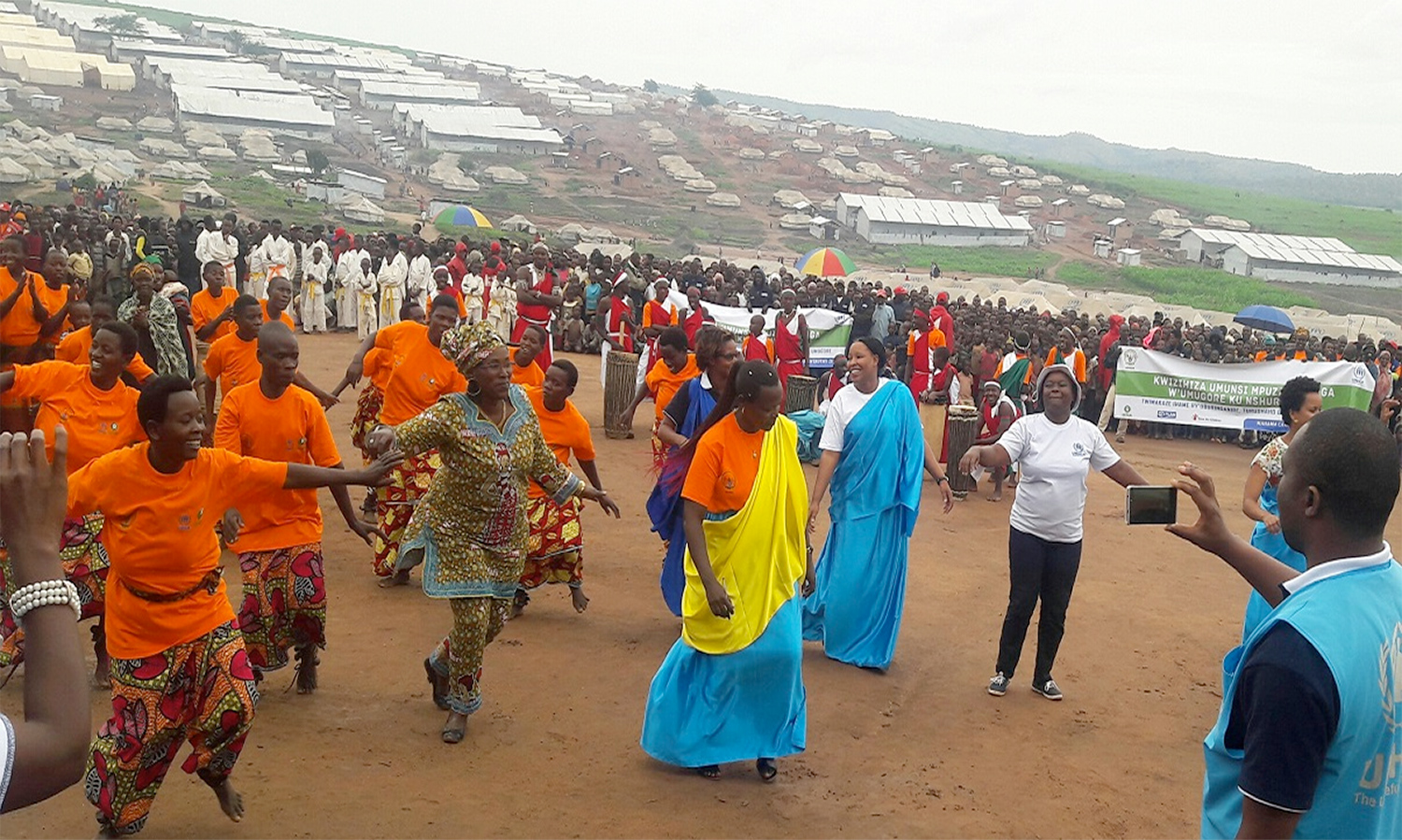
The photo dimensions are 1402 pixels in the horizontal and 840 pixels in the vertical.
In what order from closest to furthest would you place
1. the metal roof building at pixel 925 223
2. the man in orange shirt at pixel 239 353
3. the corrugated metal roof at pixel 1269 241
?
the man in orange shirt at pixel 239 353, the corrugated metal roof at pixel 1269 241, the metal roof building at pixel 925 223

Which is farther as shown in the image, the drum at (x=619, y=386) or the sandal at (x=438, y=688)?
the drum at (x=619, y=386)

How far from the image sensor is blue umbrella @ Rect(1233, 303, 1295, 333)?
78.9ft

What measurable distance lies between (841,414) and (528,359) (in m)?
2.30

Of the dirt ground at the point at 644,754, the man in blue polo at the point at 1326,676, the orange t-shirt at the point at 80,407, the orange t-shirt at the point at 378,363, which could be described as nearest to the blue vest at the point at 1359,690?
the man in blue polo at the point at 1326,676

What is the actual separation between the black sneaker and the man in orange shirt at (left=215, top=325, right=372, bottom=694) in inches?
150

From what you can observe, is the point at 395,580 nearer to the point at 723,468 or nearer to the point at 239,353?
the point at 239,353

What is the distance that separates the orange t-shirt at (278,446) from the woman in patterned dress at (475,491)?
57 cm

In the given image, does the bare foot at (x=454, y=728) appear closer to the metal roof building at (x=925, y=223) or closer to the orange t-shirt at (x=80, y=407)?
the orange t-shirt at (x=80, y=407)

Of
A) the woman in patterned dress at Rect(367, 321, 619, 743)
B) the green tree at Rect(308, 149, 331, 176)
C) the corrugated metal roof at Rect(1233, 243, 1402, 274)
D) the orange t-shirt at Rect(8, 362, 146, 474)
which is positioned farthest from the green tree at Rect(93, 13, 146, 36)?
the woman in patterned dress at Rect(367, 321, 619, 743)

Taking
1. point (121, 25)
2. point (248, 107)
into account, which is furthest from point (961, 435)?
point (121, 25)

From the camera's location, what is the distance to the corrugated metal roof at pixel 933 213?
57281mm

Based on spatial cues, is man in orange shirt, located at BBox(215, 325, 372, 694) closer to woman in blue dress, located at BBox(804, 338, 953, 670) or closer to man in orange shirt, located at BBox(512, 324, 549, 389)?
man in orange shirt, located at BBox(512, 324, 549, 389)

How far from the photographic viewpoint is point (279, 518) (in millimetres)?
5543

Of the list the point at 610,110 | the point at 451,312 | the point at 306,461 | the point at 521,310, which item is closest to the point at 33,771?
the point at 306,461
